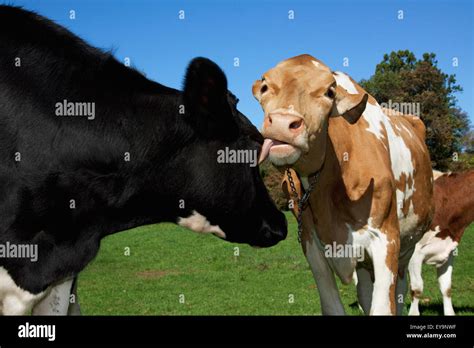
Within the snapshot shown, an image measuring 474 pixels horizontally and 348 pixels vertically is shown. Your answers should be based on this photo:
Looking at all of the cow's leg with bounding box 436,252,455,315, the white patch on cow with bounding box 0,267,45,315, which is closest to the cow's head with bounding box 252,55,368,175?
the white patch on cow with bounding box 0,267,45,315

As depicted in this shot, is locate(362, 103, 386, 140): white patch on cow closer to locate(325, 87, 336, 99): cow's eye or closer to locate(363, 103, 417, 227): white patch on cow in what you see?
locate(363, 103, 417, 227): white patch on cow

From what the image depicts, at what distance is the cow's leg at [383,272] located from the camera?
4281 mm

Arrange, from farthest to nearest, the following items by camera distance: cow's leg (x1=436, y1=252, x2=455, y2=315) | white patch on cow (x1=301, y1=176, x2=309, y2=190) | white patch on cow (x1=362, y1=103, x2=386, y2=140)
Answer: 1. cow's leg (x1=436, y1=252, x2=455, y2=315)
2. white patch on cow (x1=362, y1=103, x2=386, y2=140)
3. white patch on cow (x1=301, y1=176, x2=309, y2=190)

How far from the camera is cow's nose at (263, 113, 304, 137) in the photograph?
3.62 m

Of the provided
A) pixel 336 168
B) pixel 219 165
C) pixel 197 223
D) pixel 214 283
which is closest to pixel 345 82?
pixel 336 168

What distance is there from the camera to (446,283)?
33.2 ft

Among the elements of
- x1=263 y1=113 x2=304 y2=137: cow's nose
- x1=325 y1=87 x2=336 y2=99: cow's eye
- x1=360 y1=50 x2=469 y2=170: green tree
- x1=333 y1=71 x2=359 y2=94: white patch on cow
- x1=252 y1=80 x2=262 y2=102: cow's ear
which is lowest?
x1=263 y1=113 x2=304 y2=137: cow's nose

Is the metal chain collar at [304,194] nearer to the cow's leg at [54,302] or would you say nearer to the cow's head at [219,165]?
the cow's head at [219,165]

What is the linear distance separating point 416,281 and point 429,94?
30854mm

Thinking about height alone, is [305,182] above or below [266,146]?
below

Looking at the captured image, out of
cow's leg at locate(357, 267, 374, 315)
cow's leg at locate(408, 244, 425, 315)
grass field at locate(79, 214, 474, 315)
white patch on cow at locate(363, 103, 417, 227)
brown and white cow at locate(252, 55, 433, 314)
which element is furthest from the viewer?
grass field at locate(79, 214, 474, 315)

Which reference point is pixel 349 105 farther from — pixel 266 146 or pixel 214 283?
pixel 214 283

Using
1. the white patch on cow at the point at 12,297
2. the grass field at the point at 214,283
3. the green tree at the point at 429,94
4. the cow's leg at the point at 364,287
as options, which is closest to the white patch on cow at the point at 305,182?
the cow's leg at the point at 364,287

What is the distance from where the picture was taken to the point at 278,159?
3709 millimetres
